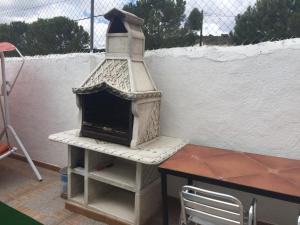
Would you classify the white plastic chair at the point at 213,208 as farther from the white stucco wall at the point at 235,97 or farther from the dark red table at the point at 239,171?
the white stucco wall at the point at 235,97

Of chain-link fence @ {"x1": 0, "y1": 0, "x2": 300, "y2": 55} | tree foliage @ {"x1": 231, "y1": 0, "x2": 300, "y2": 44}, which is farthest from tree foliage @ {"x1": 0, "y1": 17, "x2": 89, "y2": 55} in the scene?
tree foliage @ {"x1": 231, "y1": 0, "x2": 300, "y2": 44}

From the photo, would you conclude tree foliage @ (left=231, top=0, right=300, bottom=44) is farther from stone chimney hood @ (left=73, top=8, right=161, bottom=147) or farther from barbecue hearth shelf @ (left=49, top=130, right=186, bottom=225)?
barbecue hearth shelf @ (left=49, top=130, right=186, bottom=225)

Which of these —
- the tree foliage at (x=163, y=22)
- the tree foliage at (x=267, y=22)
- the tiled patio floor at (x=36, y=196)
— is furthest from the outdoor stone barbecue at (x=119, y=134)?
the tree foliage at (x=267, y=22)

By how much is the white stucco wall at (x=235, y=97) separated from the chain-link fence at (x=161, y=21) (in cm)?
19

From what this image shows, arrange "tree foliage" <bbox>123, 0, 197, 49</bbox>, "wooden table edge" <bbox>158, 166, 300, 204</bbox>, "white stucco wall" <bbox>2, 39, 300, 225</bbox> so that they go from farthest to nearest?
"tree foliage" <bbox>123, 0, 197, 49</bbox>
"white stucco wall" <bbox>2, 39, 300, 225</bbox>
"wooden table edge" <bbox>158, 166, 300, 204</bbox>

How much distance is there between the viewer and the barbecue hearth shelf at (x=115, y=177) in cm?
252

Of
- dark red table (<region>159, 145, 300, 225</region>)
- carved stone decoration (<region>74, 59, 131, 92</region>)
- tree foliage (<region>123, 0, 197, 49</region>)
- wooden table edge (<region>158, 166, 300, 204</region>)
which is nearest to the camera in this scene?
wooden table edge (<region>158, 166, 300, 204</region>)

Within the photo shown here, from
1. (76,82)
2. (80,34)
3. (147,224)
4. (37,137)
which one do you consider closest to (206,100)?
(147,224)

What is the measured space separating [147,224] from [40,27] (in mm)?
4010

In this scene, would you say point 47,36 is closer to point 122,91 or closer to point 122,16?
point 122,16

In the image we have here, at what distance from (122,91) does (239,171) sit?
3.84ft

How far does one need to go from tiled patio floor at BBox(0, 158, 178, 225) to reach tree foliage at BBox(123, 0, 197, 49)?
1.85 m

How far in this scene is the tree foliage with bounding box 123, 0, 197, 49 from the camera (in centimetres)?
314

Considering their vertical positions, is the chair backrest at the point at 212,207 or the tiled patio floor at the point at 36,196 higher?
the chair backrest at the point at 212,207
